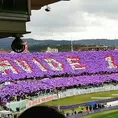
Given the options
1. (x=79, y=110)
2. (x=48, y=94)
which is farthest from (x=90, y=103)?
(x=48, y=94)

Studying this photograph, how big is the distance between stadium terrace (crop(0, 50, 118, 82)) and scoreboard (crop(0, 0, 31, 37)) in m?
53.9

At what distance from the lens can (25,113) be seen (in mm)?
2703

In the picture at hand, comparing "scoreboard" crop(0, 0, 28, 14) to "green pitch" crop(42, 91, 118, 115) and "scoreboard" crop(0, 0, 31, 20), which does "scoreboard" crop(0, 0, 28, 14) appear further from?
"green pitch" crop(42, 91, 118, 115)

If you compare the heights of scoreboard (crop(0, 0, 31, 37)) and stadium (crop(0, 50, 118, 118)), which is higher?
scoreboard (crop(0, 0, 31, 37))

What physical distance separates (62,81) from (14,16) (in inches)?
2264

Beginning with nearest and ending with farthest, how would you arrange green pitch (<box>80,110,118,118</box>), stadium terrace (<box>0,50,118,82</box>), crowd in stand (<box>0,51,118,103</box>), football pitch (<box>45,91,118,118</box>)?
green pitch (<box>80,110,118,118</box>), football pitch (<box>45,91,118,118</box>), crowd in stand (<box>0,51,118,103</box>), stadium terrace (<box>0,50,118,82</box>)

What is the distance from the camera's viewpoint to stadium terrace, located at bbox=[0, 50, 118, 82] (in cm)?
6209

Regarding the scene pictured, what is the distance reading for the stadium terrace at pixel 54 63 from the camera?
62.1 meters

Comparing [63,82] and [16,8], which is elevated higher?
[16,8]

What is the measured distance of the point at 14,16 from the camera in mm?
3535

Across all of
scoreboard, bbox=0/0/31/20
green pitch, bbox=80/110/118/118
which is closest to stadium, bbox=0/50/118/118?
green pitch, bbox=80/110/118/118

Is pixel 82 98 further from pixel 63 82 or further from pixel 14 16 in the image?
pixel 14 16

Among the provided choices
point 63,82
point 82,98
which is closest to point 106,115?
point 82,98

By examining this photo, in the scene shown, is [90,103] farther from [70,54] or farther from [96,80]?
[70,54]
